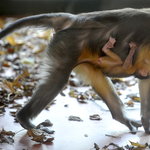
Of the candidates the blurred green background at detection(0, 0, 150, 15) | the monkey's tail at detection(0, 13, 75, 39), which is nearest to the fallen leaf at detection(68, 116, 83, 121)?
the monkey's tail at detection(0, 13, 75, 39)

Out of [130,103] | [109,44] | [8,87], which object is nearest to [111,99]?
[109,44]

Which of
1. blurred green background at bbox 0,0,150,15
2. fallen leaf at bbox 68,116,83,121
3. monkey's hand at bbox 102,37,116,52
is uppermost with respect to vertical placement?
blurred green background at bbox 0,0,150,15

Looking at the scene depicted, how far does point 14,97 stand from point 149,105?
6.66 ft

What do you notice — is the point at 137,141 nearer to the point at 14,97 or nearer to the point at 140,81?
the point at 140,81

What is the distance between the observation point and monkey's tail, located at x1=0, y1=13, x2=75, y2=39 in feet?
10.1

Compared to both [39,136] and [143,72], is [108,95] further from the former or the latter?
[39,136]

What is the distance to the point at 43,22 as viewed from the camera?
3146 mm

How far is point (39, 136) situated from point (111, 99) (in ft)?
3.46

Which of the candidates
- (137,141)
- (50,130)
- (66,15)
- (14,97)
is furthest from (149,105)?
(14,97)

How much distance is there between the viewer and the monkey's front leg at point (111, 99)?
3.48 metres

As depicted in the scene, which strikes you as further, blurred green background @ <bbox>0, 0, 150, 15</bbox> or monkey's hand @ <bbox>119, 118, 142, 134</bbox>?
monkey's hand @ <bbox>119, 118, 142, 134</bbox>

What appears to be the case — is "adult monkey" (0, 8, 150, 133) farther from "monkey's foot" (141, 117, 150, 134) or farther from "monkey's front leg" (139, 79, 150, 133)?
"monkey's foot" (141, 117, 150, 134)

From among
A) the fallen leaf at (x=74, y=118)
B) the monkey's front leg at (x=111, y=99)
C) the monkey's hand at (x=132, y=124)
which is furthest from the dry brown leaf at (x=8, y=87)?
the monkey's hand at (x=132, y=124)

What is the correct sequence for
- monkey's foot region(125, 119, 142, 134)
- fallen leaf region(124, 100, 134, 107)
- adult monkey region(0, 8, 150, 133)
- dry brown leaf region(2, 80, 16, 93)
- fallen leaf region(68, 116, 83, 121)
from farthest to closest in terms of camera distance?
dry brown leaf region(2, 80, 16, 93) → fallen leaf region(124, 100, 134, 107) → fallen leaf region(68, 116, 83, 121) → monkey's foot region(125, 119, 142, 134) → adult monkey region(0, 8, 150, 133)
